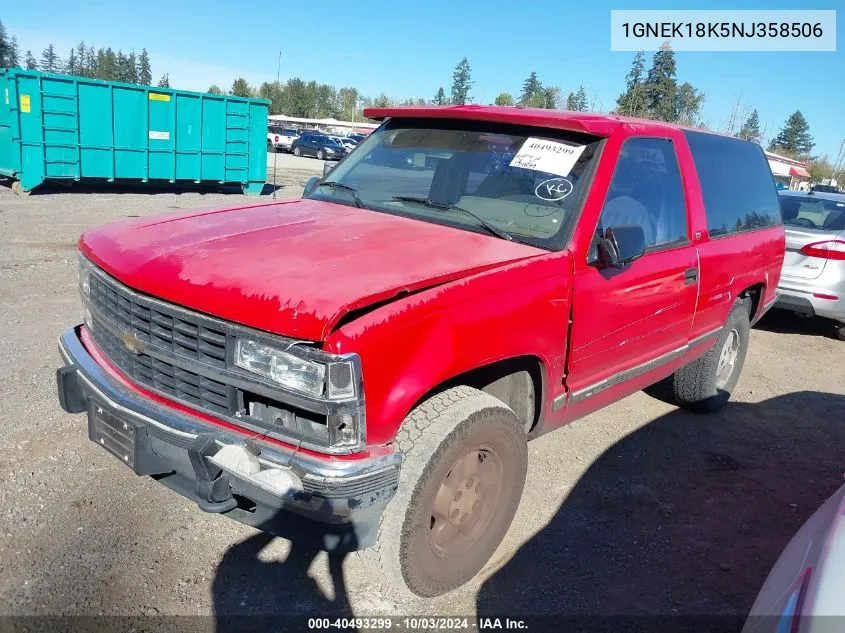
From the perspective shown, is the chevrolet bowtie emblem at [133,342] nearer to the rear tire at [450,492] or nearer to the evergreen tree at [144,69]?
the rear tire at [450,492]

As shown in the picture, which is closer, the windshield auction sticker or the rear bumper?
the windshield auction sticker

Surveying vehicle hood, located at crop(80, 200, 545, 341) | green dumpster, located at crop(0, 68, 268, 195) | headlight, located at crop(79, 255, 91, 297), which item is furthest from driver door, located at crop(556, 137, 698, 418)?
green dumpster, located at crop(0, 68, 268, 195)

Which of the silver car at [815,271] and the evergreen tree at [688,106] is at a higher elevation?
the evergreen tree at [688,106]

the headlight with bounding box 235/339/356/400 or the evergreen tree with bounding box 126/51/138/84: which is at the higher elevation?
the evergreen tree with bounding box 126/51/138/84

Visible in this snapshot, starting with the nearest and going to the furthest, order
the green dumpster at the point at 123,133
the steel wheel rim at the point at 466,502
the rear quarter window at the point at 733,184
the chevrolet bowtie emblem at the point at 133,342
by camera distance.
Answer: the chevrolet bowtie emblem at the point at 133,342, the steel wheel rim at the point at 466,502, the rear quarter window at the point at 733,184, the green dumpster at the point at 123,133

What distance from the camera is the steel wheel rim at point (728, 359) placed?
202 inches

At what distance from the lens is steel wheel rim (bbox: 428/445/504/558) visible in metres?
2.70

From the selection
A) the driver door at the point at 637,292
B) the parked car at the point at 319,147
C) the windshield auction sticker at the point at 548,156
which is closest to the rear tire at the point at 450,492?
the driver door at the point at 637,292

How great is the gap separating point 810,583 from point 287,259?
197 centimetres

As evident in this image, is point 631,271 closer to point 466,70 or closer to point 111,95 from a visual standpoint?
point 111,95

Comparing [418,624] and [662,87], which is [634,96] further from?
[418,624]

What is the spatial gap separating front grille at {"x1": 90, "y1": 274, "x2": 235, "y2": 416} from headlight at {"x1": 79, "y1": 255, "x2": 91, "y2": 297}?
0.80 ft

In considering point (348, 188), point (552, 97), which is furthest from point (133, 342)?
point (552, 97)

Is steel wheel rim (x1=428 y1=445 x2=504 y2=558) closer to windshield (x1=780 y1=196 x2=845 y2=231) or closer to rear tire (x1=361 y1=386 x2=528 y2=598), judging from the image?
rear tire (x1=361 y1=386 x2=528 y2=598)
